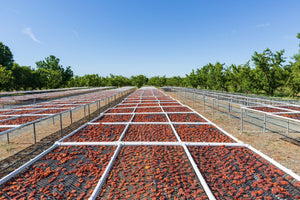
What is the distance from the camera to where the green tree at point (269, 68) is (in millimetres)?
18000

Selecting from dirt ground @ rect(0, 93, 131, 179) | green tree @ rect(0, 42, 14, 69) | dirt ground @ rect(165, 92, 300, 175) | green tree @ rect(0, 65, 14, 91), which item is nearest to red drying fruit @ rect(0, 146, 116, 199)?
dirt ground @ rect(0, 93, 131, 179)

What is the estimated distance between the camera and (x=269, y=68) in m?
18.4

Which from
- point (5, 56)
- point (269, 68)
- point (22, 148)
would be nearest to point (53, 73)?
point (5, 56)

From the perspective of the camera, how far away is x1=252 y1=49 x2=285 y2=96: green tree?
1800 cm

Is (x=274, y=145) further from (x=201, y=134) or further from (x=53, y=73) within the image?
(x=53, y=73)

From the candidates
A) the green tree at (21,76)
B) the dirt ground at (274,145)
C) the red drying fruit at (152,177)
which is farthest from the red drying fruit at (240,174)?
the green tree at (21,76)

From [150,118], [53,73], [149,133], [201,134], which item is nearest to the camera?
[201,134]

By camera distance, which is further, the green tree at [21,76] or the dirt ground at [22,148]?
the green tree at [21,76]

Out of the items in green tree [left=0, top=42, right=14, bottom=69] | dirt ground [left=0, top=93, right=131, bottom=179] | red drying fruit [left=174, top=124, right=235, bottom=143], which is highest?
green tree [left=0, top=42, right=14, bottom=69]

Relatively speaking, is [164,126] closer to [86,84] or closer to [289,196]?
[289,196]

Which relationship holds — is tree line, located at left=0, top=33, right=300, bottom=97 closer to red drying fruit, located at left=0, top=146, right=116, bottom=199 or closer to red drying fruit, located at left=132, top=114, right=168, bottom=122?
red drying fruit, located at left=132, top=114, right=168, bottom=122

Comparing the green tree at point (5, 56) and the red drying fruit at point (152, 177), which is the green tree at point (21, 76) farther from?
the red drying fruit at point (152, 177)

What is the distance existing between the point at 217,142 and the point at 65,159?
4.46m

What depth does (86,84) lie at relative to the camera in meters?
54.1
